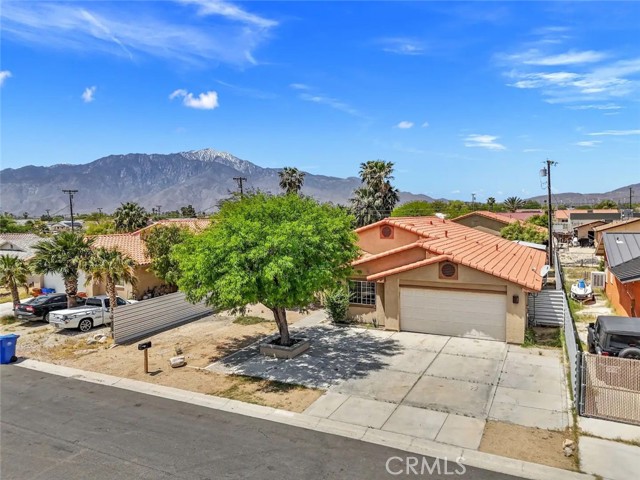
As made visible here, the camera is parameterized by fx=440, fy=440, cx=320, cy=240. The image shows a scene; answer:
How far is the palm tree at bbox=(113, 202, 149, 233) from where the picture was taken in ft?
177

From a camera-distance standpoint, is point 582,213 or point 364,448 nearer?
point 364,448

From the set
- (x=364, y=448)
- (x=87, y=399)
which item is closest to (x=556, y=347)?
(x=364, y=448)

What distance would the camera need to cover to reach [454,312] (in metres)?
18.8

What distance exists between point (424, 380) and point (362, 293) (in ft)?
24.7

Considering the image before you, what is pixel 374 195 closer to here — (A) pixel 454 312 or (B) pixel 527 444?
(A) pixel 454 312

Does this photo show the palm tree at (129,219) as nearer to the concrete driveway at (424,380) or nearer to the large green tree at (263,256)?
the large green tree at (263,256)

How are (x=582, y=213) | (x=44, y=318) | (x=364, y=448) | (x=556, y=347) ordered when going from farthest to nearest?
(x=582, y=213), (x=44, y=318), (x=556, y=347), (x=364, y=448)

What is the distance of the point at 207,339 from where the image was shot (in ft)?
64.1

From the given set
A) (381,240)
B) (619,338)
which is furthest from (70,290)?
(619,338)

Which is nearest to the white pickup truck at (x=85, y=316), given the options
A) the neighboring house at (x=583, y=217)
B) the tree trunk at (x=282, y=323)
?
the tree trunk at (x=282, y=323)

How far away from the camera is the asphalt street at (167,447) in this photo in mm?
9227

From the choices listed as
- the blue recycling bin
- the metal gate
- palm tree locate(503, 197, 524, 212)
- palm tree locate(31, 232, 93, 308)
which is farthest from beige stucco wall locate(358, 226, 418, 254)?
palm tree locate(503, 197, 524, 212)

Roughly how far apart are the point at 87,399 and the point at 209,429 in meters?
4.75

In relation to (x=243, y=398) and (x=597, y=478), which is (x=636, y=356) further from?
(x=243, y=398)
